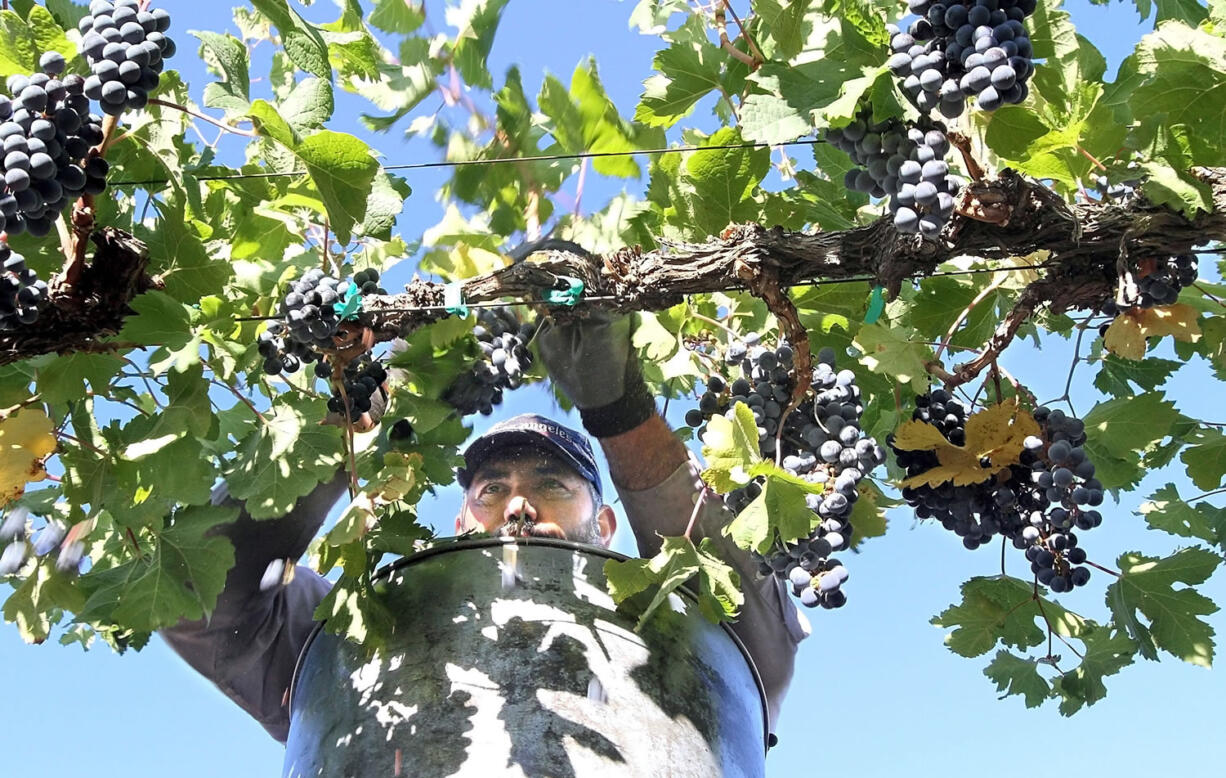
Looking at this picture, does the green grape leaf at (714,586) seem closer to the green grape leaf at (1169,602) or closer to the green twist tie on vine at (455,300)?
the green twist tie on vine at (455,300)

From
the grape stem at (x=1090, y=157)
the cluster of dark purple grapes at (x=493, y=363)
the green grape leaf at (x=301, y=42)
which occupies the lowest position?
the grape stem at (x=1090, y=157)

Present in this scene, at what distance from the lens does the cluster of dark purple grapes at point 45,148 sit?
→ 7.91 feet

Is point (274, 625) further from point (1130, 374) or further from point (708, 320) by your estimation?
point (1130, 374)

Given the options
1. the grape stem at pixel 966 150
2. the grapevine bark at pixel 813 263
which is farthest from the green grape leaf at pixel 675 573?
the grape stem at pixel 966 150

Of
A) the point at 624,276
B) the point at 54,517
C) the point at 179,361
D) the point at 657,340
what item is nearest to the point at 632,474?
the point at 657,340

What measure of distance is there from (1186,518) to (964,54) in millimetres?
1894

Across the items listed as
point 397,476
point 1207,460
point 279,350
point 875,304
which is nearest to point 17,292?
point 279,350

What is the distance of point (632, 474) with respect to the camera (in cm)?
374

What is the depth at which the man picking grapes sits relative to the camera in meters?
3.59

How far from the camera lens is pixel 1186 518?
3.72 metres

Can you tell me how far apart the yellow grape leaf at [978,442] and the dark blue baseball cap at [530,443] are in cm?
168

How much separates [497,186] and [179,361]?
40.7 inches

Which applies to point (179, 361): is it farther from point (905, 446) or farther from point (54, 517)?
point (905, 446)

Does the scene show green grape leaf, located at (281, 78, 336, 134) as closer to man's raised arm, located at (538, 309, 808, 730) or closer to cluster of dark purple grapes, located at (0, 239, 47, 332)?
cluster of dark purple grapes, located at (0, 239, 47, 332)
